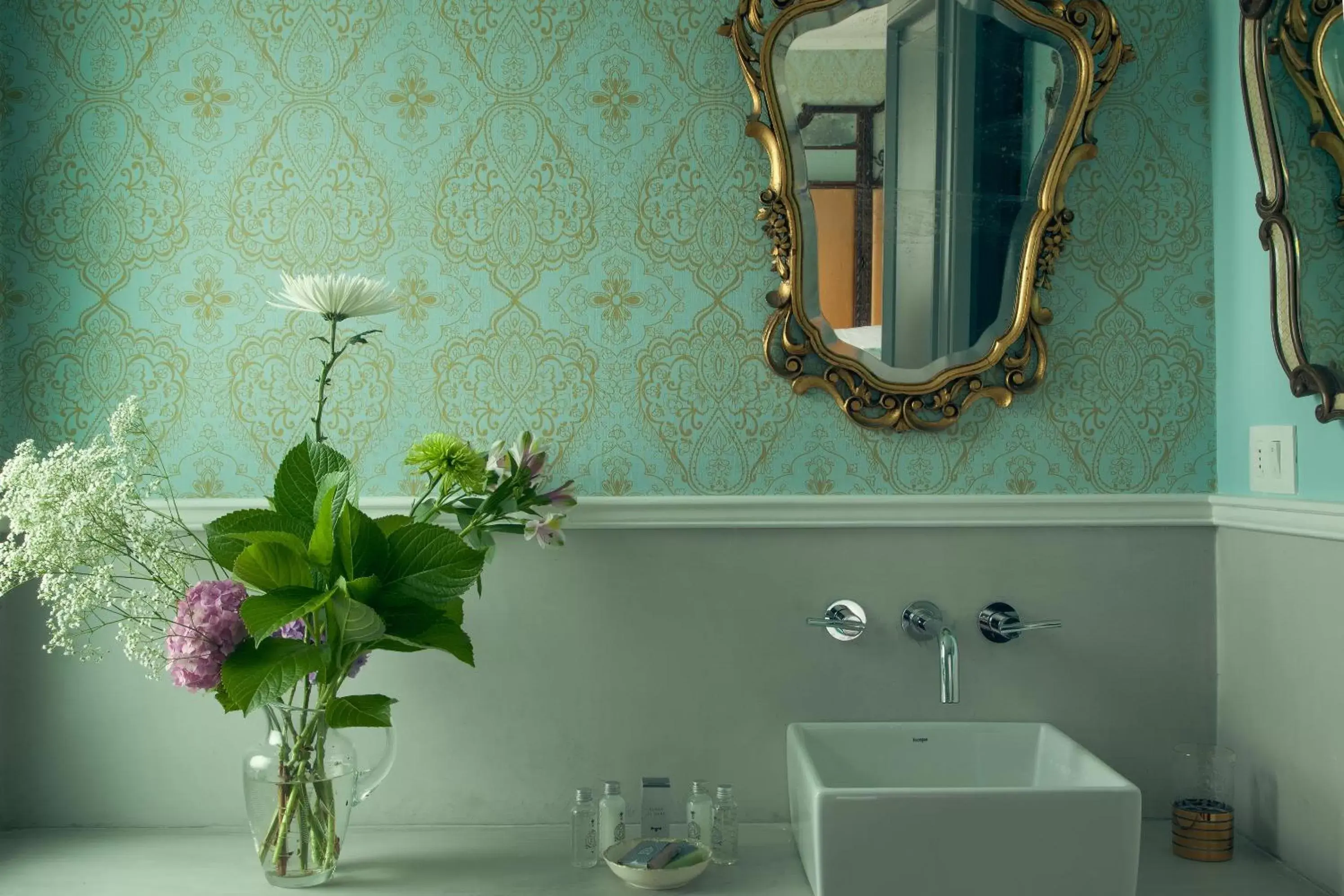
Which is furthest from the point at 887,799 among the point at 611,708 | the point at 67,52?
the point at 67,52

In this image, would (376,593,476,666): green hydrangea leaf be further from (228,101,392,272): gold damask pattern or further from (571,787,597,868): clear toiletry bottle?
(228,101,392,272): gold damask pattern

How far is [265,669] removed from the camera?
→ 1.27m

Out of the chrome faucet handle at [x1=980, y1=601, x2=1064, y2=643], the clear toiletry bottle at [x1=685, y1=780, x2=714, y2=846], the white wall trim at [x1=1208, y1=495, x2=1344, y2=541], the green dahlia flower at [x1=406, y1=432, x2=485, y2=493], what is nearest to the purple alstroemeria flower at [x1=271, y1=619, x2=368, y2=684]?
the green dahlia flower at [x1=406, y1=432, x2=485, y2=493]

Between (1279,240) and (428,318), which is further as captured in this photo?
(428,318)

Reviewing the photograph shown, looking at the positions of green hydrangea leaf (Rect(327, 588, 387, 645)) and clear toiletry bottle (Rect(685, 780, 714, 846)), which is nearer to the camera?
green hydrangea leaf (Rect(327, 588, 387, 645))

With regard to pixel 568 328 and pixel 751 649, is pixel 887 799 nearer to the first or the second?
pixel 751 649

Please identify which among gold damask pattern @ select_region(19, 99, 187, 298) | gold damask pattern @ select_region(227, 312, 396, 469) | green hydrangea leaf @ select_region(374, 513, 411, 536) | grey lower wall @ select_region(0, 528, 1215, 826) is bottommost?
grey lower wall @ select_region(0, 528, 1215, 826)

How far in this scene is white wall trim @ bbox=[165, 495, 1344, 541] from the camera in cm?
162

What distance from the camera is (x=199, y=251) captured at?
1.65 m

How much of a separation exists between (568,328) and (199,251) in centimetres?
58

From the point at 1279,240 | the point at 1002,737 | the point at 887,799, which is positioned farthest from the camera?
the point at 1002,737

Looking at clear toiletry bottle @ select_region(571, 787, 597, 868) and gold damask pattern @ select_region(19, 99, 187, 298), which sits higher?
gold damask pattern @ select_region(19, 99, 187, 298)

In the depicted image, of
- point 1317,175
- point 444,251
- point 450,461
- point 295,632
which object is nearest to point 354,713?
point 295,632

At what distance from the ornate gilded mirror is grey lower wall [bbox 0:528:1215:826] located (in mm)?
371
